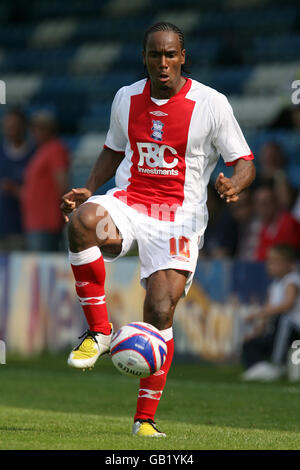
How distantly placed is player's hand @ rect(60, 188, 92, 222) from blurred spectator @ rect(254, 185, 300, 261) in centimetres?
497

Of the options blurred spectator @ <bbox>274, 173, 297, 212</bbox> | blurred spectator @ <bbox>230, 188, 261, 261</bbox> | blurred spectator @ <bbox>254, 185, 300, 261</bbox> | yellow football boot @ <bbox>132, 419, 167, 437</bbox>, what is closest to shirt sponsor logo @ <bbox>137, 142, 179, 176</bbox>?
yellow football boot @ <bbox>132, 419, 167, 437</bbox>

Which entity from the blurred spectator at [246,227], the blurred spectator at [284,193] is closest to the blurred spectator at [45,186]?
the blurred spectator at [246,227]

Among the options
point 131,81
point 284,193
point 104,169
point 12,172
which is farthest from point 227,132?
point 131,81

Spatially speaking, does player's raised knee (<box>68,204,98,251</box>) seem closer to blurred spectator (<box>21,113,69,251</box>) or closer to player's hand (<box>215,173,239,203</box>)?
player's hand (<box>215,173,239,203</box>)

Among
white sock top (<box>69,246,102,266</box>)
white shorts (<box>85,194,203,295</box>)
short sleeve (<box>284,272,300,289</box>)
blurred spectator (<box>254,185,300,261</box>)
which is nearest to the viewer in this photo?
white sock top (<box>69,246,102,266</box>)

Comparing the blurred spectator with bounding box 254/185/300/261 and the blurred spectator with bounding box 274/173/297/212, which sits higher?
the blurred spectator with bounding box 274/173/297/212

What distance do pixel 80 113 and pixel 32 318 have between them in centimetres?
659

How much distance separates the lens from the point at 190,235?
6.17 m

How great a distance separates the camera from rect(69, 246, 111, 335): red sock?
19.6ft

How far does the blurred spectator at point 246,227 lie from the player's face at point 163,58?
5.60 meters

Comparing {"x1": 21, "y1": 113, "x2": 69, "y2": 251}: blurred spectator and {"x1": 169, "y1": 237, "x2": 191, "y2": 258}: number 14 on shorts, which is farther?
{"x1": 21, "y1": 113, "x2": 69, "y2": 251}: blurred spectator

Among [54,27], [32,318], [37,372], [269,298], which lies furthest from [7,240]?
[54,27]

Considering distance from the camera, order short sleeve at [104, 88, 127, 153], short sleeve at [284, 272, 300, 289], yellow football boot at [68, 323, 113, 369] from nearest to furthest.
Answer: yellow football boot at [68, 323, 113, 369], short sleeve at [104, 88, 127, 153], short sleeve at [284, 272, 300, 289]
